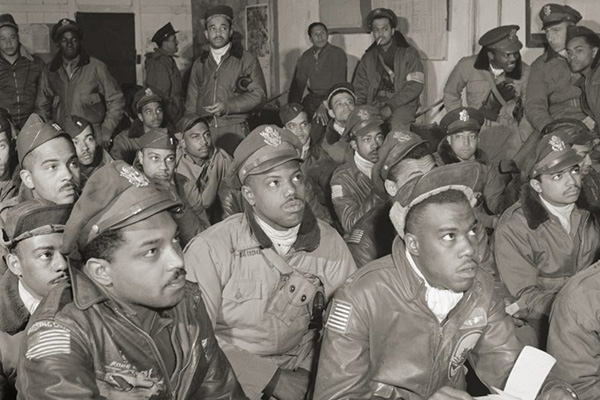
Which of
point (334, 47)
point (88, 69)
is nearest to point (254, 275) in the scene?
point (88, 69)

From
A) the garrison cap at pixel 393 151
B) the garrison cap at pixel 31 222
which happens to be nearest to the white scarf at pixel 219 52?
the garrison cap at pixel 393 151

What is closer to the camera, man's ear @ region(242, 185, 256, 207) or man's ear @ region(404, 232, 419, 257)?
man's ear @ region(404, 232, 419, 257)

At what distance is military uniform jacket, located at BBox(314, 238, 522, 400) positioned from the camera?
108 inches

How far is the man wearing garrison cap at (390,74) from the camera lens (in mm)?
7949

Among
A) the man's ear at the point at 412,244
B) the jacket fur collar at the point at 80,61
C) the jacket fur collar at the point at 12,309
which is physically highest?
the jacket fur collar at the point at 80,61

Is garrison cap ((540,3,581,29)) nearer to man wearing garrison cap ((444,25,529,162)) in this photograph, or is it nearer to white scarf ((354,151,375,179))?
man wearing garrison cap ((444,25,529,162))

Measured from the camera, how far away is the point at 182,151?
258 inches

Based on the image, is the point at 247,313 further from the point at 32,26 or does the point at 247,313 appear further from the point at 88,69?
the point at 32,26

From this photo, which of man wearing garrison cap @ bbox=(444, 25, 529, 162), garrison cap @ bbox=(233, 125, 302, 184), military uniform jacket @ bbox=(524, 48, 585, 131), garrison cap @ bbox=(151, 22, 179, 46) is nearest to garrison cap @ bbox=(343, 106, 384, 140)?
man wearing garrison cap @ bbox=(444, 25, 529, 162)

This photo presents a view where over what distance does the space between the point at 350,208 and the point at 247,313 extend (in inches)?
81.2

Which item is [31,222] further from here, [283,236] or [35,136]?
[35,136]

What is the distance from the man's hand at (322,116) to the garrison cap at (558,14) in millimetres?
2420

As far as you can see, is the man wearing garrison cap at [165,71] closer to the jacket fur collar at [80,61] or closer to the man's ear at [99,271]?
the jacket fur collar at [80,61]

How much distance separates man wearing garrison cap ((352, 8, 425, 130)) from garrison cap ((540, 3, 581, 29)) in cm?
146
